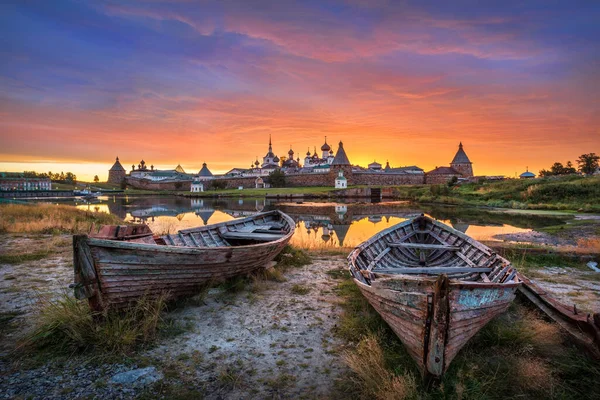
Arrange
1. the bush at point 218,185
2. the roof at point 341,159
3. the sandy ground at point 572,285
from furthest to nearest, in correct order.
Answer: the bush at point 218,185
the roof at point 341,159
the sandy ground at point 572,285

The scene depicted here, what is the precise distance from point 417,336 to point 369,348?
0.86 meters

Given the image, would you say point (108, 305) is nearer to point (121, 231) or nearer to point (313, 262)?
point (121, 231)

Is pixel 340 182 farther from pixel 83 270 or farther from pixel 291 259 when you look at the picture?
pixel 83 270

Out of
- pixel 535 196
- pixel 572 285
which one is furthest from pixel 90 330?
pixel 535 196

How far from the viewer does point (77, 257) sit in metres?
4.60

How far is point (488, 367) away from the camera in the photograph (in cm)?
417

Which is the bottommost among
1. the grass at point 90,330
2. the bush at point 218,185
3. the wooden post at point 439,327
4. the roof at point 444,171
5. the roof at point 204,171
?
the grass at point 90,330

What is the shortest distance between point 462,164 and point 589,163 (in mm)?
33224

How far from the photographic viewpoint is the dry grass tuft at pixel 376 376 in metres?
3.49

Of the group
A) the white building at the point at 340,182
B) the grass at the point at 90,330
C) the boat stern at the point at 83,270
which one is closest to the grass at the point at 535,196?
the white building at the point at 340,182

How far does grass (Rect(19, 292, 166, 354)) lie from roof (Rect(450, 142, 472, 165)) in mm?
101406

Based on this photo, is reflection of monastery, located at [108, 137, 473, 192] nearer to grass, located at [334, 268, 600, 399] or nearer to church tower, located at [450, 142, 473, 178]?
church tower, located at [450, 142, 473, 178]

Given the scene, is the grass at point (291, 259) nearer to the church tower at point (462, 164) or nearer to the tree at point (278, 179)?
the tree at point (278, 179)

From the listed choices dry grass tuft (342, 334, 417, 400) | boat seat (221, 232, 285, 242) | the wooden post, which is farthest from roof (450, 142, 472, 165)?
the wooden post
